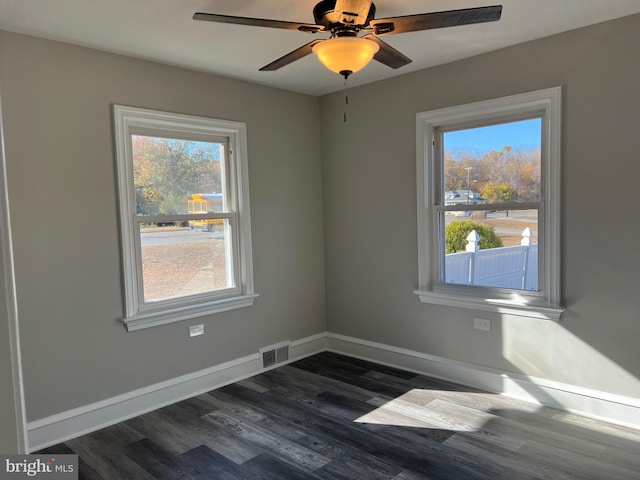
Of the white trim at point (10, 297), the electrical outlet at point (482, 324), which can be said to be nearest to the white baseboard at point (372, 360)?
the electrical outlet at point (482, 324)

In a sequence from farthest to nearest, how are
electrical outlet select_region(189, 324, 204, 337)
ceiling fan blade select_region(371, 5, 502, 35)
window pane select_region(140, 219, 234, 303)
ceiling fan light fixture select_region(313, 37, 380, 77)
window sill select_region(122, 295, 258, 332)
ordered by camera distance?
electrical outlet select_region(189, 324, 204, 337) → window pane select_region(140, 219, 234, 303) → window sill select_region(122, 295, 258, 332) → ceiling fan light fixture select_region(313, 37, 380, 77) → ceiling fan blade select_region(371, 5, 502, 35)

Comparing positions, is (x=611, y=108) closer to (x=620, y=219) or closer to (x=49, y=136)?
(x=620, y=219)

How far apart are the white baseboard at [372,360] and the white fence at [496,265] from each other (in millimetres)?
693

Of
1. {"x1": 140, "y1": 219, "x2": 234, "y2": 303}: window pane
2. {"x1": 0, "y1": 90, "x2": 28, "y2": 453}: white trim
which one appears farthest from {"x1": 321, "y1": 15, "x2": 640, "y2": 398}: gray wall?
{"x1": 0, "y1": 90, "x2": 28, "y2": 453}: white trim

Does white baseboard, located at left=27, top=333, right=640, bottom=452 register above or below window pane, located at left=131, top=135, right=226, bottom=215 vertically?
below

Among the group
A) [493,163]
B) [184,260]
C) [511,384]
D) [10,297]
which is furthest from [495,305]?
[10,297]

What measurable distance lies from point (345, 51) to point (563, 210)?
200 centimetres

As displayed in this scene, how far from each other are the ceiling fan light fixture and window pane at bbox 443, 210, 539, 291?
1953 millimetres

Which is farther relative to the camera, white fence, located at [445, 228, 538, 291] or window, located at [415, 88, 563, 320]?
white fence, located at [445, 228, 538, 291]

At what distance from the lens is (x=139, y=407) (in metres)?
3.41

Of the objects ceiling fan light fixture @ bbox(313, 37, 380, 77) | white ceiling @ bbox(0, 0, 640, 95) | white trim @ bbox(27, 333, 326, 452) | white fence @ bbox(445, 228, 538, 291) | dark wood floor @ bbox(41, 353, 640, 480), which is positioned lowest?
dark wood floor @ bbox(41, 353, 640, 480)

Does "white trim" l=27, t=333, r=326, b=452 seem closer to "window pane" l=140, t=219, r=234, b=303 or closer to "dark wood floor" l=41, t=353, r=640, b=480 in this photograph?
"dark wood floor" l=41, t=353, r=640, b=480

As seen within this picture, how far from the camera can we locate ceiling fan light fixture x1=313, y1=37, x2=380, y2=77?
2074 millimetres

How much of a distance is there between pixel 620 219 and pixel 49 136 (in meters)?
3.72
